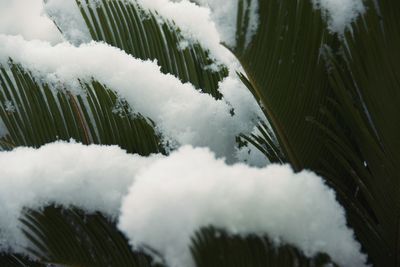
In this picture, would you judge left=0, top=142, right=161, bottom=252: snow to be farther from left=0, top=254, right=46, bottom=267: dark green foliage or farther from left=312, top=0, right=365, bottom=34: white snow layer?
left=312, top=0, right=365, bottom=34: white snow layer

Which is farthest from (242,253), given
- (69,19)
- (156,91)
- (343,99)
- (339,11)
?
(69,19)

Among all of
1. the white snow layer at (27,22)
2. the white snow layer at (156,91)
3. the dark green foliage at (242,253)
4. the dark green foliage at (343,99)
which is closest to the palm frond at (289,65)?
the dark green foliage at (343,99)

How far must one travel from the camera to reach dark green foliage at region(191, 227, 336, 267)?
23.1 inches

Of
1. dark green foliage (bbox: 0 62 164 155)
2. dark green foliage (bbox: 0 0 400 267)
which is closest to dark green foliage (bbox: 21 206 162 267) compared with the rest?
dark green foliage (bbox: 0 0 400 267)

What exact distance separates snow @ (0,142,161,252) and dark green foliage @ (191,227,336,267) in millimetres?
266

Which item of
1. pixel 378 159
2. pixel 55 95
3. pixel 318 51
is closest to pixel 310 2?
pixel 318 51

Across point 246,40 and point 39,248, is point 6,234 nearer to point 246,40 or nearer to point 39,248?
point 39,248

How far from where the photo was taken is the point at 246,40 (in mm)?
790

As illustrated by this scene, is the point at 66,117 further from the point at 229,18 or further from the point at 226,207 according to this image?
the point at 226,207

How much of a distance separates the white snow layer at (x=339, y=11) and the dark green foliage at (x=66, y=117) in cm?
43

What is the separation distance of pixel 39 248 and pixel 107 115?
33 centimetres

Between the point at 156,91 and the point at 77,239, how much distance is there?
0.39 meters

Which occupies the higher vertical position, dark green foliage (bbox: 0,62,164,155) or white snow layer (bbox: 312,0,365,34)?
white snow layer (bbox: 312,0,365,34)

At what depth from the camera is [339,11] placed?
829 millimetres
